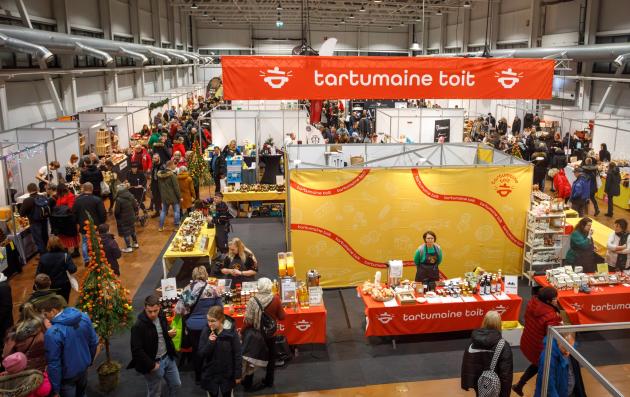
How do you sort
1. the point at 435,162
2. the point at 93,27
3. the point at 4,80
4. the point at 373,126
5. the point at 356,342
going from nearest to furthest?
1. the point at 356,342
2. the point at 435,162
3. the point at 4,80
4. the point at 93,27
5. the point at 373,126

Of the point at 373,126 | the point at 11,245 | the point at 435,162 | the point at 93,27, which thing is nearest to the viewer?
the point at 11,245

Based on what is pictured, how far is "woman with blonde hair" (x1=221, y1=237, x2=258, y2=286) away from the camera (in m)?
6.60

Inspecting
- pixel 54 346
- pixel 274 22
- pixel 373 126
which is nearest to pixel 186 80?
pixel 274 22

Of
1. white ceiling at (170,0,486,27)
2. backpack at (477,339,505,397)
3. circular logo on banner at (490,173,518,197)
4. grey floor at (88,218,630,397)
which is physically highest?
white ceiling at (170,0,486,27)

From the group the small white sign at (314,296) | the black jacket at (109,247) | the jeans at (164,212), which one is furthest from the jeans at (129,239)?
the small white sign at (314,296)

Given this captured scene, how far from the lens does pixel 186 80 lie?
113ft

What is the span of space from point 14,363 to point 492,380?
3888mm

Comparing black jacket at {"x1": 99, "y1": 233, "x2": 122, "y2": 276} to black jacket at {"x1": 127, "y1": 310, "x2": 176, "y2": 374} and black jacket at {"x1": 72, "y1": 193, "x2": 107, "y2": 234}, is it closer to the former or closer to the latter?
black jacket at {"x1": 72, "y1": 193, "x2": 107, "y2": 234}

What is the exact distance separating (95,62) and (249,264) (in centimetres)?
1555

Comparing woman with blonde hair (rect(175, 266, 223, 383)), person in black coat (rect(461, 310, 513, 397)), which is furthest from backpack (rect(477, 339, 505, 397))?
woman with blonde hair (rect(175, 266, 223, 383))

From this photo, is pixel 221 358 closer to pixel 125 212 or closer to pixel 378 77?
pixel 378 77

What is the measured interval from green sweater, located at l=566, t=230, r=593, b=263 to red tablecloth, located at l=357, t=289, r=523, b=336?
1587 millimetres

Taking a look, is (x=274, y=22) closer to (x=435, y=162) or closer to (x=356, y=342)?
(x=435, y=162)

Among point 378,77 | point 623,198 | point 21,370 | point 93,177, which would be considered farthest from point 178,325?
point 623,198
